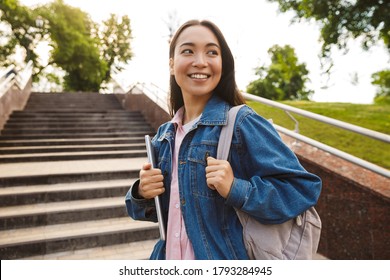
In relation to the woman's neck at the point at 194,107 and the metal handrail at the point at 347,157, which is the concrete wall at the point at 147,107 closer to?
the metal handrail at the point at 347,157

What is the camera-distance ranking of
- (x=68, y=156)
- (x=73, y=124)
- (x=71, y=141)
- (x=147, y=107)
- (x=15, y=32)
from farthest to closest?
(x=15, y=32) < (x=147, y=107) < (x=73, y=124) < (x=71, y=141) < (x=68, y=156)

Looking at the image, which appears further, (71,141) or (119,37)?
(119,37)

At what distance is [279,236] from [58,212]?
9.94ft

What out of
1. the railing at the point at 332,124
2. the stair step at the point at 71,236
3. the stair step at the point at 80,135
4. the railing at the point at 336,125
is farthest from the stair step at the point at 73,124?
the railing at the point at 336,125

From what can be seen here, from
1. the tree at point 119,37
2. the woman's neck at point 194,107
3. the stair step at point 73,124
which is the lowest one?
the stair step at point 73,124

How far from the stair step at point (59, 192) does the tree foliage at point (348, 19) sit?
639cm

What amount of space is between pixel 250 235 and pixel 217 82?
57 cm

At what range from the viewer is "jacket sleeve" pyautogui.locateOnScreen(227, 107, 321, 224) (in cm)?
88

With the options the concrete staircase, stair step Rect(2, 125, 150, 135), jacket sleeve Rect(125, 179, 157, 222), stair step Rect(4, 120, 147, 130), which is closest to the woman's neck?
jacket sleeve Rect(125, 179, 157, 222)

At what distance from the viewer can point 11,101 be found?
729cm

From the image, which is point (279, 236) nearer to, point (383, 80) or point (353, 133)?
point (353, 133)

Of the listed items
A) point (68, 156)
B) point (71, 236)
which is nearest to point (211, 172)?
point (71, 236)

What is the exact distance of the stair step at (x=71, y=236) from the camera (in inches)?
112

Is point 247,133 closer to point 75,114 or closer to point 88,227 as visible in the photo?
point 88,227
